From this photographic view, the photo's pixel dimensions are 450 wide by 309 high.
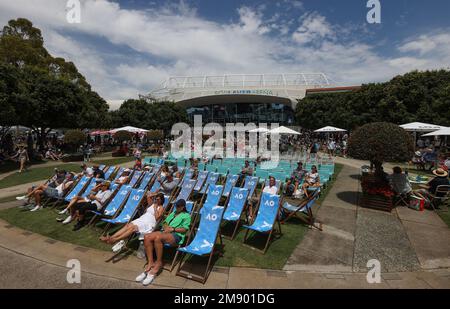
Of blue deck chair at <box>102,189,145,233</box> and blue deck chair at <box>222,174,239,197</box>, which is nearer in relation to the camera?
blue deck chair at <box>102,189,145,233</box>

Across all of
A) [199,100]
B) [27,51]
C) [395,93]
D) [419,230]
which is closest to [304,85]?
[199,100]

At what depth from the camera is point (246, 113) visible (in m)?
56.7

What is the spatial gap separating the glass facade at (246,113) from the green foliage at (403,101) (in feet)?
84.3

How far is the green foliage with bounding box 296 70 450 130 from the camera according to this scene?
19.9 metres

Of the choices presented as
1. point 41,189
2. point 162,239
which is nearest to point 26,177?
point 41,189

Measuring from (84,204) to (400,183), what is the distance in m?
8.82

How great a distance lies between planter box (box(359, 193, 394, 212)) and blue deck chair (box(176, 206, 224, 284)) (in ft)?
16.7

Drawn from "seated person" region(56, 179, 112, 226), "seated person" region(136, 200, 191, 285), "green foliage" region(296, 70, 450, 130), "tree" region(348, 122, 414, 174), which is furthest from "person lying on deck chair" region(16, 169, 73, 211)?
"green foliage" region(296, 70, 450, 130)

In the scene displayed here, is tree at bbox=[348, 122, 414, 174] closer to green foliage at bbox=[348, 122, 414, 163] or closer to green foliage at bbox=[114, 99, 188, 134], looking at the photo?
green foliage at bbox=[348, 122, 414, 163]

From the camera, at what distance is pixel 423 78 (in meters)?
21.9
